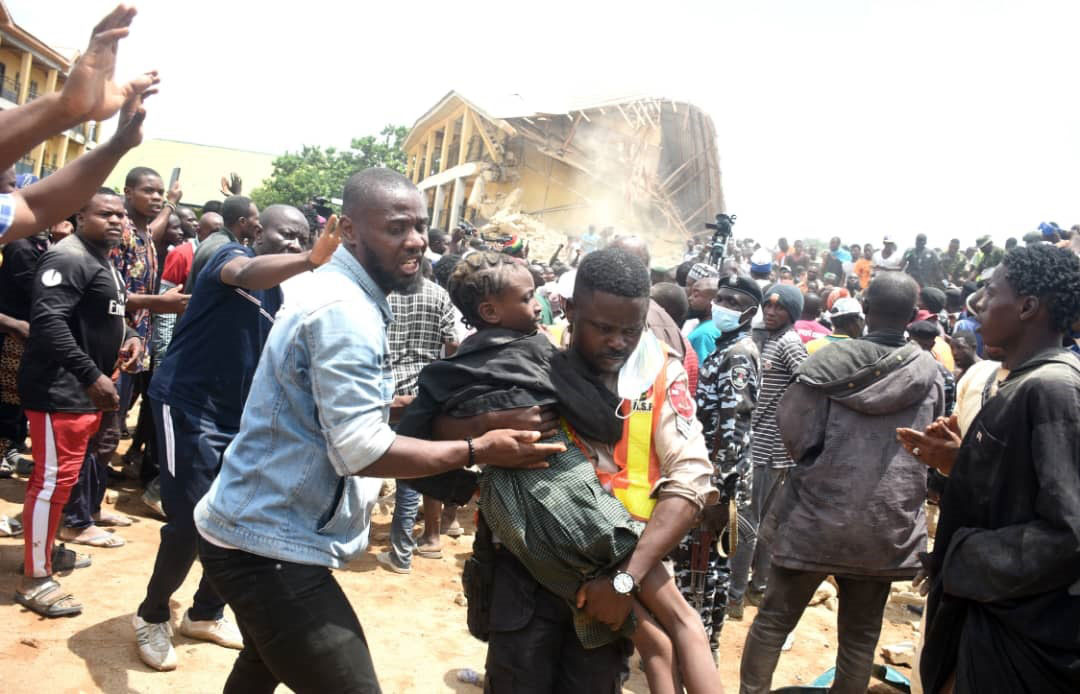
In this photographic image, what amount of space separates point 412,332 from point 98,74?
10.9 feet

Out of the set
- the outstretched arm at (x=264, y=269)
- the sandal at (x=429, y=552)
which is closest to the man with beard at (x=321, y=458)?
the outstretched arm at (x=264, y=269)

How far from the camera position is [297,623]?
2311 millimetres

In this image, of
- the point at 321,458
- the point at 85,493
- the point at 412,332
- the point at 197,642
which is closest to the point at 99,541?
the point at 85,493

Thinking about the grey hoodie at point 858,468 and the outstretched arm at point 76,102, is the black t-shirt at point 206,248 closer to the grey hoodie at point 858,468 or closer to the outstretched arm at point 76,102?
the outstretched arm at point 76,102

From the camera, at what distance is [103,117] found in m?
2.12

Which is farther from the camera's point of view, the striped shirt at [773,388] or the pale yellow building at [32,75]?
the pale yellow building at [32,75]

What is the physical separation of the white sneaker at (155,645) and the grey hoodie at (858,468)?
10.4 feet

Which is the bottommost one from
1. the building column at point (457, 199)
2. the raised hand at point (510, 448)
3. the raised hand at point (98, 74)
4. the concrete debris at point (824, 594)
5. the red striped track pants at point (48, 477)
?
the concrete debris at point (824, 594)

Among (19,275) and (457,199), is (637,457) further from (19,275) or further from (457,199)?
(457,199)

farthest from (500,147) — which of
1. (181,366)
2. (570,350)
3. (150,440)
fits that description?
(570,350)

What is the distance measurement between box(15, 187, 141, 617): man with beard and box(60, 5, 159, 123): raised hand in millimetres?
2747

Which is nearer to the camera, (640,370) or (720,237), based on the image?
(640,370)

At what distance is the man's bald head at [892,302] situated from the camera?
3934 mm

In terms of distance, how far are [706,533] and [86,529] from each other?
4362 millimetres
